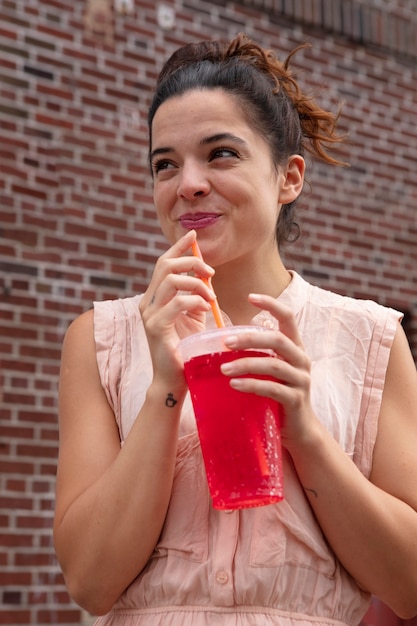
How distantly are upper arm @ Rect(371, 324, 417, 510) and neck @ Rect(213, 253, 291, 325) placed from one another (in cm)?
30

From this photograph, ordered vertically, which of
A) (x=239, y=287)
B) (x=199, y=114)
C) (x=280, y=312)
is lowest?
(x=280, y=312)

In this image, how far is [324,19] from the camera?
6.16m

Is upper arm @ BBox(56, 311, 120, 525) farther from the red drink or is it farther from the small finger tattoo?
the red drink

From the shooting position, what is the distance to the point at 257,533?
1.91 m

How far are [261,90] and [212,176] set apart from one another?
0.94 feet

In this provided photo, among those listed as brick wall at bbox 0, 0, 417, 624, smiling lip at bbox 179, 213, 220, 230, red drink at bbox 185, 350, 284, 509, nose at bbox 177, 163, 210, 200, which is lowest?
red drink at bbox 185, 350, 284, 509

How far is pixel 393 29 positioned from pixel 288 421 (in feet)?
16.9

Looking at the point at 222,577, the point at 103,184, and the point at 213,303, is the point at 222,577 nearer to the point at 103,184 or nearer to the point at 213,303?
the point at 213,303

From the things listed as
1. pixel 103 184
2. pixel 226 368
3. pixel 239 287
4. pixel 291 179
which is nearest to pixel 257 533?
pixel 226 368

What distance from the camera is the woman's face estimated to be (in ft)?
6.68

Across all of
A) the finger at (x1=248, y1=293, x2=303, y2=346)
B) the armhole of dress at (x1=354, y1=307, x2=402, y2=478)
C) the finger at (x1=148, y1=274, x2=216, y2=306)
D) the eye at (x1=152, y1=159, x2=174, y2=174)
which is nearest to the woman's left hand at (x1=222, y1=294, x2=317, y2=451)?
the finger at (x1=248, y1=293, x2=303, y2=346)

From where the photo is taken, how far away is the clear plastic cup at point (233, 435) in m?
1.68

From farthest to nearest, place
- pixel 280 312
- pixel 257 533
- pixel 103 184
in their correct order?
pixel 103 184 < pixel 257 533 < pixel 280 312

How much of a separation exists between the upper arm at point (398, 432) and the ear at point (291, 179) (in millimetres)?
394
